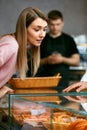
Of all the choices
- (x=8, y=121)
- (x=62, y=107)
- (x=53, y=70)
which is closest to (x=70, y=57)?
(x=53, y=70)

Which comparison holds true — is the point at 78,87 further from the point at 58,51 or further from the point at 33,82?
the point at 58,51

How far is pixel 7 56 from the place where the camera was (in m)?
2.19

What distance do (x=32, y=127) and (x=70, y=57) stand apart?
8.20 ft

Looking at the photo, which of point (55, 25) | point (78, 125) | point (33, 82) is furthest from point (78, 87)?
point (55, 25)

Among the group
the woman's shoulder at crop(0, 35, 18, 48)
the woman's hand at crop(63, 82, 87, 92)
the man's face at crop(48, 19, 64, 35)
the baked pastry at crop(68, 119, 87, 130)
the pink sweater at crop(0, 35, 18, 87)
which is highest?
the man's face at crop(48, 19, 64, 35)

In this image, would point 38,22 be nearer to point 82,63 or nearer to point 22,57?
point 22,57

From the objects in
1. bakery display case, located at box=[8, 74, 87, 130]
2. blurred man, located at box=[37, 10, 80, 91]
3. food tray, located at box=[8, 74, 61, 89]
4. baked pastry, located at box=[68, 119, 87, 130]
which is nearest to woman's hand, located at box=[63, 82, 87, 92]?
bakery display case, located at box=[8, 74, 87, 130]

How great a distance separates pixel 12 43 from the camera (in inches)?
86.7

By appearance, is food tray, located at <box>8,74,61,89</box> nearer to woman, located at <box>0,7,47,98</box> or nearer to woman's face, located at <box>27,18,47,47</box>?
woman, located at <box>0,7,47,98</box>

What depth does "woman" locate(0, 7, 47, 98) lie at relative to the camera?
2.20 m

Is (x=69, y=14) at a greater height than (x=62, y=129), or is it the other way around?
(x=69, y=14)

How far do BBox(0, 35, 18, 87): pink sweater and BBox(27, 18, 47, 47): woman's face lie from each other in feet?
0.36

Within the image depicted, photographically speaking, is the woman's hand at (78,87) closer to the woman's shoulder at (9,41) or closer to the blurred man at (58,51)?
the woman's shoulder at (9,41)

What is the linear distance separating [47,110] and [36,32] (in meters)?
0.74
